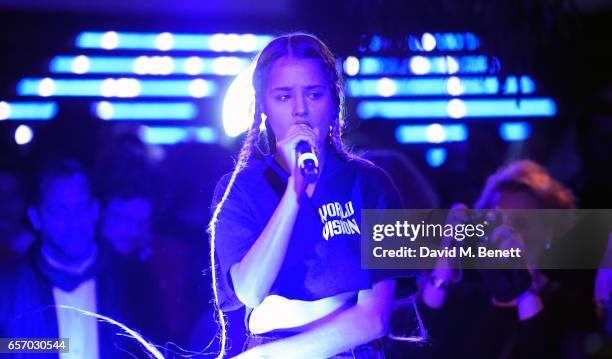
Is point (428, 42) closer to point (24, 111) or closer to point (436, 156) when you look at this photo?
point (436, 156)

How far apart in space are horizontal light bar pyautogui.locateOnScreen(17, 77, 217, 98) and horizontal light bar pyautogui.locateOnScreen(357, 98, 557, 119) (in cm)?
65

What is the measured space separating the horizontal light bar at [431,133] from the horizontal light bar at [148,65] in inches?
23.7

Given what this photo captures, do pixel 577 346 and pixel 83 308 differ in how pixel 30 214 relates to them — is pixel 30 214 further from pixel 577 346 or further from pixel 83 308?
pixel 577 346

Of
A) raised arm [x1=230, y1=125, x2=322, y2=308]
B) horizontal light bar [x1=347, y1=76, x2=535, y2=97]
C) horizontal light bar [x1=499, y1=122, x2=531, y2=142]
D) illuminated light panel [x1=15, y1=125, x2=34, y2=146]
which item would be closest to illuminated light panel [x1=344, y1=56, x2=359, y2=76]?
horizontal light bar [x1=347, y1=76, x2=535, y2=97]

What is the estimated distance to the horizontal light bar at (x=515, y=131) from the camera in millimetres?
2648

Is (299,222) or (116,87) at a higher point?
(116,87)

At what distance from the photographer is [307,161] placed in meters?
1.68

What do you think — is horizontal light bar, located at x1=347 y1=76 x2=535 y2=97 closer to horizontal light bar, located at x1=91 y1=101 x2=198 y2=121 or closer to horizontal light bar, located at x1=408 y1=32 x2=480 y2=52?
horizontal light bar, located at x1=408 y1=32 x2=480 y2=52

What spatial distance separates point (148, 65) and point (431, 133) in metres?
1.02

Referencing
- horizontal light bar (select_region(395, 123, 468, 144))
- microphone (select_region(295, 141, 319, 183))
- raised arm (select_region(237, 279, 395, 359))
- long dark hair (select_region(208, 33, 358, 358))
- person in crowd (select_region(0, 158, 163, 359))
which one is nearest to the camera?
microphone (select_region(295, 141, 319, 183))

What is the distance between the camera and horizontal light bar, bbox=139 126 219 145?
245 centimetres

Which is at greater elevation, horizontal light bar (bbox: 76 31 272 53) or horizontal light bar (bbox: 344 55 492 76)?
horizontal light bar (bbox: 76 31 272 53)

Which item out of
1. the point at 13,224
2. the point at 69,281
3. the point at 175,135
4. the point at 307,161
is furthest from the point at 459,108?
the point at 13,224

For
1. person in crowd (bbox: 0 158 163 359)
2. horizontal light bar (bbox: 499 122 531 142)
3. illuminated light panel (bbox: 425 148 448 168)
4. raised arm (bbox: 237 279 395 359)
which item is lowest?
raised arm (bbox: 237 279 395 359)
